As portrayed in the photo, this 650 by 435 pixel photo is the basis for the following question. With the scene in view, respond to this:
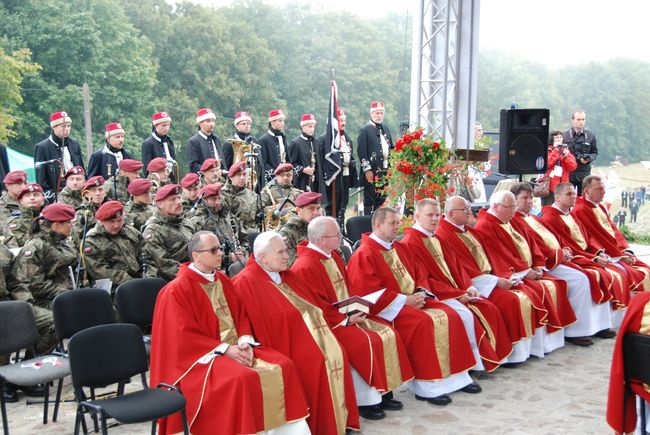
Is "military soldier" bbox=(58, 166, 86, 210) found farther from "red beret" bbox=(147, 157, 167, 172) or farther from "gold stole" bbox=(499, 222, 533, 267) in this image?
"gold stole" bbox=(499, 222, 533, 267)

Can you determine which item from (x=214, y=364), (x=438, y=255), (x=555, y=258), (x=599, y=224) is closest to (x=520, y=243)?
(x=555, y=258)

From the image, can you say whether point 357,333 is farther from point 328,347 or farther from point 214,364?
point 214,364

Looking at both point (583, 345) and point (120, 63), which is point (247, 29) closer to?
point (120, 63)

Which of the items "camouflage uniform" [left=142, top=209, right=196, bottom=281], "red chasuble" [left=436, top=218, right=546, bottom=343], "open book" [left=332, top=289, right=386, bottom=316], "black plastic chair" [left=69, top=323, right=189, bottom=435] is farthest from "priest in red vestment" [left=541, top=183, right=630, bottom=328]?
"black plastic chair" [left=69, top=323, right=189, bottom=435]

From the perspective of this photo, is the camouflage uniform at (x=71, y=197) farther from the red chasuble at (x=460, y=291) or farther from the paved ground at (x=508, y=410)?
the red chasuble at (x=460, y=291)

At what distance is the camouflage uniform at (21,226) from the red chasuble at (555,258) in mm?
5236

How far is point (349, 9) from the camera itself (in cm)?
2970

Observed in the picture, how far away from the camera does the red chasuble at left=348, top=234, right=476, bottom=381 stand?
6.50m

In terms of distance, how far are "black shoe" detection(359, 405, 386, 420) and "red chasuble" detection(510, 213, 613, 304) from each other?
10.6ft

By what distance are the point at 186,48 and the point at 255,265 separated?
19.8 m

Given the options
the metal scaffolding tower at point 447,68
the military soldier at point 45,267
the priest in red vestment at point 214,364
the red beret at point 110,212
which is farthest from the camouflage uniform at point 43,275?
the metal scaffolding tower at point 447,68

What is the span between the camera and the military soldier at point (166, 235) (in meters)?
7.71

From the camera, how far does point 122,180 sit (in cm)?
1009

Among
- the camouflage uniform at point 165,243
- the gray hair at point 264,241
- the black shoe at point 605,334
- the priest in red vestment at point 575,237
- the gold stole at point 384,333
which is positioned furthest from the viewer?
the priest in red vestment at point 575,237
